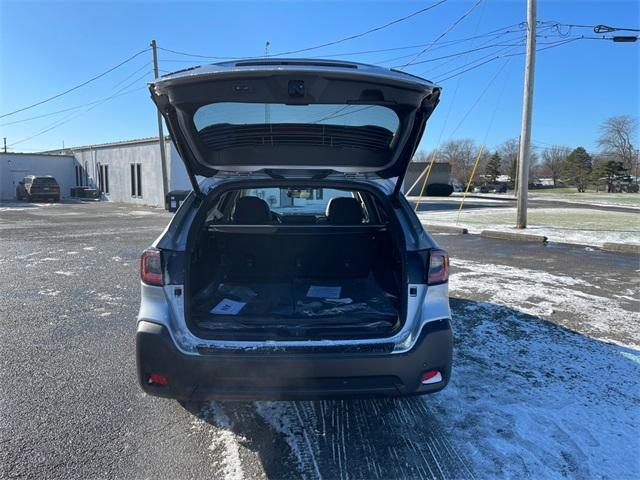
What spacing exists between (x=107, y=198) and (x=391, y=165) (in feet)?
99.6

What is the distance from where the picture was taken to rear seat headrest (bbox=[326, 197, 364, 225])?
3.74m

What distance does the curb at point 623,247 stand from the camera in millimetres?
9211

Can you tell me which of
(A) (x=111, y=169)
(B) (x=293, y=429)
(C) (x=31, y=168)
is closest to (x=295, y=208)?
(B) (x=293, y=429)

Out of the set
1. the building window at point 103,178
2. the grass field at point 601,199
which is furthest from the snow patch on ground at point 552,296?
the building window at point 103,178

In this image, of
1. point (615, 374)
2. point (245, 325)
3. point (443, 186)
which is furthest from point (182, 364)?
point (443, 186)

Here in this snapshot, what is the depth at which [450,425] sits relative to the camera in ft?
8.68

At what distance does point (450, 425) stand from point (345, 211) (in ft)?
6.26

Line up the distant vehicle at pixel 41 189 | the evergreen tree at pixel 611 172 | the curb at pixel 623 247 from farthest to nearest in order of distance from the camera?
1. the evergreen tree at pixel 611 172
2. the distant vehicle at pixel 41 189
3. the curb at pixel 623 247

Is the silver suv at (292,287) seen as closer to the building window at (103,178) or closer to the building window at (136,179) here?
the building window at (136,179)

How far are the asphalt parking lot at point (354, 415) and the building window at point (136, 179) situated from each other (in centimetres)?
2243

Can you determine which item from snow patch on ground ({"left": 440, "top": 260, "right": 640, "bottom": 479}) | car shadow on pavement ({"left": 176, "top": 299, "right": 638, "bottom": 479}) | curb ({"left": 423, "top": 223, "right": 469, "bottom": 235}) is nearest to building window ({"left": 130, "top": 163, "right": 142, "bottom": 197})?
curb ({"left": 423, "top": 223, "right": 469, "bottom": 235})

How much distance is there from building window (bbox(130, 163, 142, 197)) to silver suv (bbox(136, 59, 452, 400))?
81.2 feet

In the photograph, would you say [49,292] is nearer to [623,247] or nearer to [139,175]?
[623,247]

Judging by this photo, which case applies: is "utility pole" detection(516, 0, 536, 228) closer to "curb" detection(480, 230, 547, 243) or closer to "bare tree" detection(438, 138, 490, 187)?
"curb" detection(480, 230, 547, 243)
